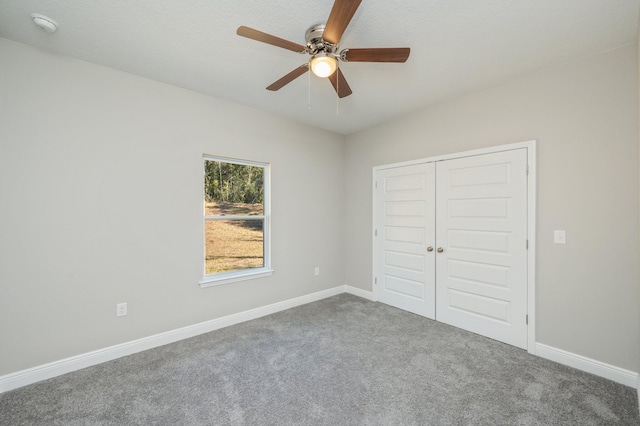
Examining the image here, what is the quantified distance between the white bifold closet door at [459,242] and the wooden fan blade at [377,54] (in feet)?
5.70

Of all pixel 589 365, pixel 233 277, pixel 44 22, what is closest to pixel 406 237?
pixel 589 365

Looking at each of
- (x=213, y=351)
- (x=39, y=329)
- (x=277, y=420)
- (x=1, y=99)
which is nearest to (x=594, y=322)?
(x=277, y=420)

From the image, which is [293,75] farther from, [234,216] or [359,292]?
[359,292]

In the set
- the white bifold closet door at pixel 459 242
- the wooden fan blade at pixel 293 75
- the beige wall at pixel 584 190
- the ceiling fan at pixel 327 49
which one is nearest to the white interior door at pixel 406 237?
the white bifold closet door at pixel 459 242

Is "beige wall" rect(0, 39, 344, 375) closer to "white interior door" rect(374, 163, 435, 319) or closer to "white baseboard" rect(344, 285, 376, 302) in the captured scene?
"white baseboard" rect(344, 285, 376, 302)

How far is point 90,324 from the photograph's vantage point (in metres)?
2.43

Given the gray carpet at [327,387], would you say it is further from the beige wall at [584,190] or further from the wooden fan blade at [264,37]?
the wooden fan blade at [264,37]

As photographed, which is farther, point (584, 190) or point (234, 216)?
point (234, 216)

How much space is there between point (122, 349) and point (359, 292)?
3024mm

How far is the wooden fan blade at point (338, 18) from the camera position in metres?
1.39

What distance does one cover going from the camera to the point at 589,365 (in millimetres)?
2305

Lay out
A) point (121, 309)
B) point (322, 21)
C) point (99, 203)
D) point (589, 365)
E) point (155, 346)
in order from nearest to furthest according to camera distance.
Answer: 1. point (322, 21)
2. point (589, 365)
3. point (99, 203)
4. point (121, 309)
5. point (155, 346)

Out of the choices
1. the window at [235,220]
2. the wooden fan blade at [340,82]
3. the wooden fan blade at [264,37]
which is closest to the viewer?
the wooden fan blade at [264,37]

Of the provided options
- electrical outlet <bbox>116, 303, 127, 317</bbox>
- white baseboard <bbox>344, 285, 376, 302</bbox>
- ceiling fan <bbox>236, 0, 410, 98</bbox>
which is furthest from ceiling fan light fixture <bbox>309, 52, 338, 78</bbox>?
white baseboard <bbox>344, 285, 376, 302</bbox>
